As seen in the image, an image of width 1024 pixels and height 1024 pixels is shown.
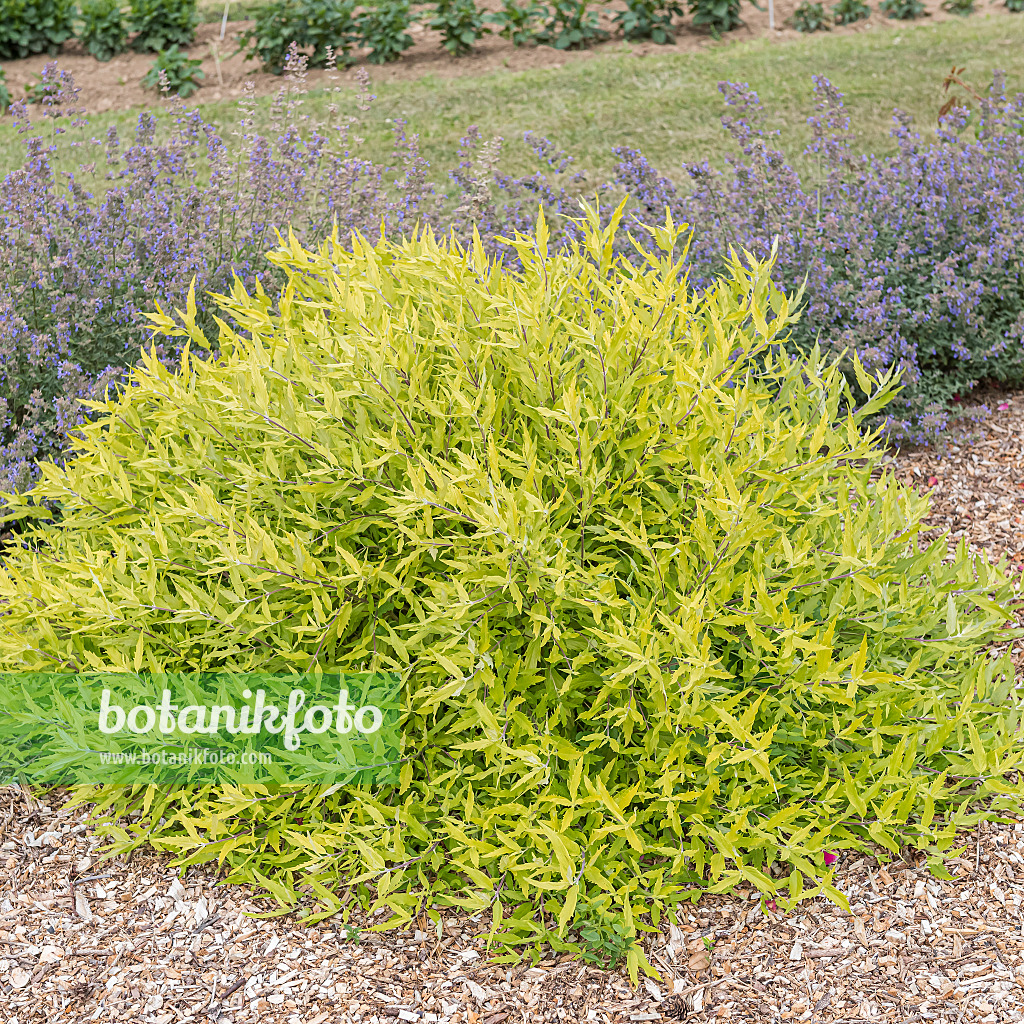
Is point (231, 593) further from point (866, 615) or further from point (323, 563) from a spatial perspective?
point (866, 615)

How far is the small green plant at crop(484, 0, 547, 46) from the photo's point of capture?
426 inches

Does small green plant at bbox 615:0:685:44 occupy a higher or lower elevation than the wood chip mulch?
higher

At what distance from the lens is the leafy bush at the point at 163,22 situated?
36.1 feet

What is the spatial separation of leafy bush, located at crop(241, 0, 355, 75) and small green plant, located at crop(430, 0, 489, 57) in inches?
36.6

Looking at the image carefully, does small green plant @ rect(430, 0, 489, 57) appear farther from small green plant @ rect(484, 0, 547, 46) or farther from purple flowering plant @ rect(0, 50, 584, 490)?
purple flowering plant @ rect(0, 50, 584, 490)

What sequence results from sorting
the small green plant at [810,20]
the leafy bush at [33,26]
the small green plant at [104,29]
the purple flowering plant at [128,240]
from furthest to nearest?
A: the small green plant at [810,20], the leafy bush at [33,26], the small green plant at [104,29], the purple flowering plant at [128,240]

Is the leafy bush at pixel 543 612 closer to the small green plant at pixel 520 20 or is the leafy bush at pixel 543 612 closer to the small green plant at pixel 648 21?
the small green plant at pixel 520 20

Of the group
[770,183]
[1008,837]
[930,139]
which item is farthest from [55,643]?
[930,139]

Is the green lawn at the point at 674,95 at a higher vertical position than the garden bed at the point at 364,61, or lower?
lower

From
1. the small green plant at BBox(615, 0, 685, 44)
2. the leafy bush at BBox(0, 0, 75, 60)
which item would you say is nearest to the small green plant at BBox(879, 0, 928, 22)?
the small green plant at BBox(615, 0, 685, 44)

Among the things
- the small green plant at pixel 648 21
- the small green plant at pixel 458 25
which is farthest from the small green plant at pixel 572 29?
the small green plant at pixel 458 25

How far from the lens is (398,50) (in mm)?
10445

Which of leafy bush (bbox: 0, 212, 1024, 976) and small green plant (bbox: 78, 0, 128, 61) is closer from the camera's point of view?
leafy bush (bbox: 0, 212, 1024, 976)

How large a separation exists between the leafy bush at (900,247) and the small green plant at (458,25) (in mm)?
5991
